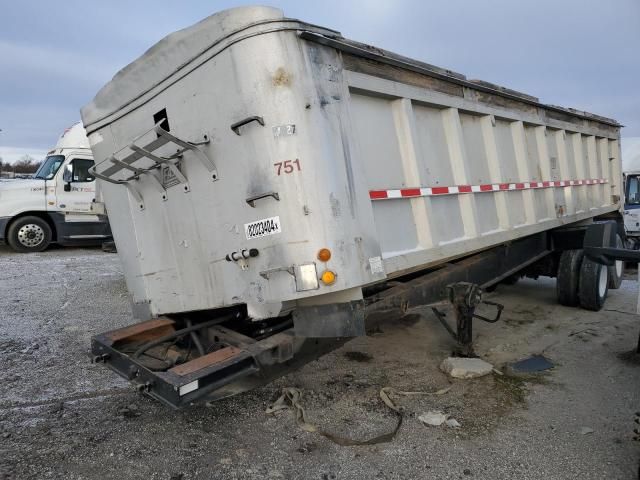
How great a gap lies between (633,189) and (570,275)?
760 centimetres

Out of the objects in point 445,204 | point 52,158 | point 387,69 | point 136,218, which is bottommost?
point 445,204

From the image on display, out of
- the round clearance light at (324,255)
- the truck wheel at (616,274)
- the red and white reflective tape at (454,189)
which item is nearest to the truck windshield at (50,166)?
the red and white reflective tape at (454,189)

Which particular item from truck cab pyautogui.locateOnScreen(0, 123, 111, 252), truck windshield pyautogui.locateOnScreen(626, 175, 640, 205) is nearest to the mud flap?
truck cab pyautogui.locateOnScreen(0, 123, 111, 252)

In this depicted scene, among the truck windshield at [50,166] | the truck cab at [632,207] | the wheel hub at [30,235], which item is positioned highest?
the truck windshield at [50,166]

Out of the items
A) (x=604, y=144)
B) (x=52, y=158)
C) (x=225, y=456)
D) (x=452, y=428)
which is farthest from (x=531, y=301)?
(x=52, y=158)

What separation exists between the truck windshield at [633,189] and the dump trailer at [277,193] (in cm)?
962

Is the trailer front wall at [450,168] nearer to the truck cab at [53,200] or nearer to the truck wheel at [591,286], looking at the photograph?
the truck wheel at [591,286]

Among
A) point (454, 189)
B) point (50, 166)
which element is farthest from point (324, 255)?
point (50, 166)

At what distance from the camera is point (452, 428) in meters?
3.46

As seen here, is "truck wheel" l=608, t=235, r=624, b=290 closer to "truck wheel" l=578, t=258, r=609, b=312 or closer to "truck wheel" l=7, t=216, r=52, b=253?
"truck wheel" l=578, t=258, r=609, b=312

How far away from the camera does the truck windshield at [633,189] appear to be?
12438 mm

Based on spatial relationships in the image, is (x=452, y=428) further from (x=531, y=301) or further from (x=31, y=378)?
(x=531, y=301)

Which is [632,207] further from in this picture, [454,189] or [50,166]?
[50,166]

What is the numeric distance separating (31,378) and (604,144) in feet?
30.1
